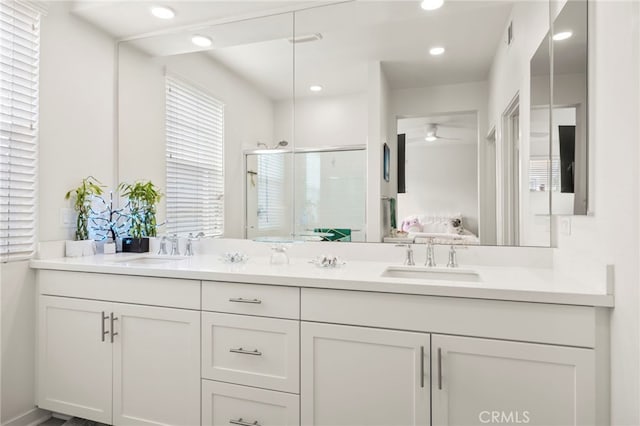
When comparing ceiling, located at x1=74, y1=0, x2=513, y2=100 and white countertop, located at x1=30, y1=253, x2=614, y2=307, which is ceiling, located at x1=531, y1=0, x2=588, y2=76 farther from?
white countertop, located at x1=30, y1=253, x2=614, y2=307

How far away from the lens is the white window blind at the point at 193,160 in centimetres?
228

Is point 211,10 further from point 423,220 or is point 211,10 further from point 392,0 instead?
point 423,220

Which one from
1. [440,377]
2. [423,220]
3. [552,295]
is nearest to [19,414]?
[440,377]

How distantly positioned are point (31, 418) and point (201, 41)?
2341mm

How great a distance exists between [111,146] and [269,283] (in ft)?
5.55

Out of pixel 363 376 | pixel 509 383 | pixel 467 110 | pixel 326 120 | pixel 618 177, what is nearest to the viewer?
pixel 618 177

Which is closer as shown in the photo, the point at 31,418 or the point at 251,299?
the point at 251,299

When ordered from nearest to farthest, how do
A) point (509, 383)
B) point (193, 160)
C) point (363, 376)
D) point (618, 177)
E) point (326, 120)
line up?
point (618, 177)
point (509, 383)
point (363, 376)
point (326, 120)
point (193, 160)

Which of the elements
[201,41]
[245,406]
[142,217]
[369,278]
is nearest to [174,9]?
[201,41]

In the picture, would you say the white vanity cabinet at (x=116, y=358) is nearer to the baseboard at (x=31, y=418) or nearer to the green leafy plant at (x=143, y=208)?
the baseboard at (x=31, y=418)

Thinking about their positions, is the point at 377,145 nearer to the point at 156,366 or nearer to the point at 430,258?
the point at 430,258

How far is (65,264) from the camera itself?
1.81 meters

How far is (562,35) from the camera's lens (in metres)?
1.44

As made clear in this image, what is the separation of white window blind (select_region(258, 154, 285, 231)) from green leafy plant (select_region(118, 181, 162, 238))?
76cm
